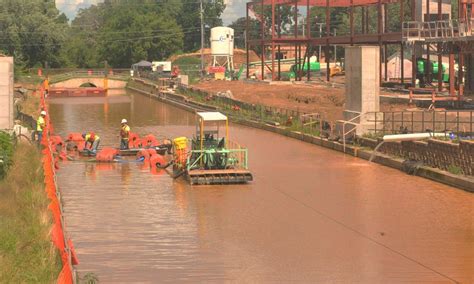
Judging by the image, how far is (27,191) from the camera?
26.0 metres

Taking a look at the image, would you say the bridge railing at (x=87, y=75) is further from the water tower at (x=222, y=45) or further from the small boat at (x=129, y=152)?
the small boat at (x=129, y=152)

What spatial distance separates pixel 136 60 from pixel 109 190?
114722mm

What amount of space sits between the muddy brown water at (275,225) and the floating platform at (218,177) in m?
0.34

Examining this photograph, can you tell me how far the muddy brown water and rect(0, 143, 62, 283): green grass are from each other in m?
0.94

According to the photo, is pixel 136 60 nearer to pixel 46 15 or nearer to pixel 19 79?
pixel 46 15

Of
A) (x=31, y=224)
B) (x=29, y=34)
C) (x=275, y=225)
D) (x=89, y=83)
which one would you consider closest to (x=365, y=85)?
(x=275, y=225)

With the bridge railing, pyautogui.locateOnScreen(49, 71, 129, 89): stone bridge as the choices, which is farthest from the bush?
the bridge railing

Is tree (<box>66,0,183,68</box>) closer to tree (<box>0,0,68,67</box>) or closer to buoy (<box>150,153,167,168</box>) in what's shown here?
tree (<box>0,0,68,67</box>)

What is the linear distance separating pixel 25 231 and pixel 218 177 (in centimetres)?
1054

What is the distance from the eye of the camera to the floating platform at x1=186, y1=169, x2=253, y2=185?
3041 centimetres

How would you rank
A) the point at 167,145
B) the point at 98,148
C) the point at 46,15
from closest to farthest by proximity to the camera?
the point at 167,145, the point at 98,148, the point at 46,15

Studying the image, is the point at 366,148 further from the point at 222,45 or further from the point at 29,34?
the point at 222,45

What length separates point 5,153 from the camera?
30406 millimetres

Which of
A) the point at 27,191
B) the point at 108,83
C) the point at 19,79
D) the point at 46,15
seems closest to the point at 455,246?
the point at 27,191
